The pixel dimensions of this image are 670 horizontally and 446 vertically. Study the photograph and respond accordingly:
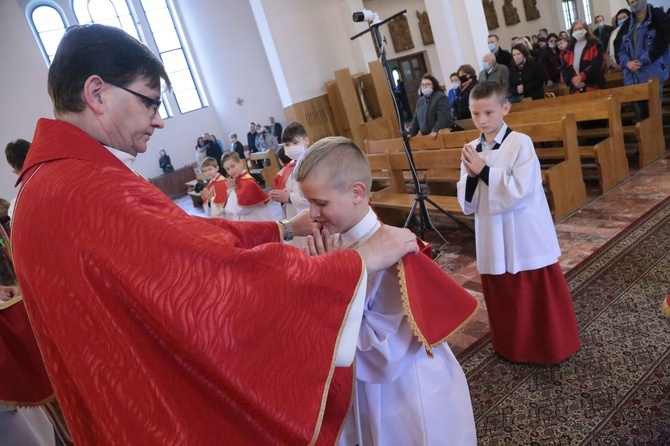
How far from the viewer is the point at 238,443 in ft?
3.80

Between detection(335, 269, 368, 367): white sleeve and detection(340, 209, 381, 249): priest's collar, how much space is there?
29 cm

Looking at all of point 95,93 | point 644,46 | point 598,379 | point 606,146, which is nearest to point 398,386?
point 95,93

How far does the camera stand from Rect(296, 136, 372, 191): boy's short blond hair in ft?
4.80

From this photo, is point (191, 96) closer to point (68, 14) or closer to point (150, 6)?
point (150, 6)

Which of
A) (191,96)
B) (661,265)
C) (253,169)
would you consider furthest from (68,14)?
(661,265)

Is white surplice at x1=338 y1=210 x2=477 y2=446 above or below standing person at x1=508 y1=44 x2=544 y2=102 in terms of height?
below

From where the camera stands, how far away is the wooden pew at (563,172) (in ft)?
14.5

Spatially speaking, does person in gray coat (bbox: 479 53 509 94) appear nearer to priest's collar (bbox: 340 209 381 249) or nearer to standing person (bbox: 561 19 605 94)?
standing person (bbox: 561 19 605 94)

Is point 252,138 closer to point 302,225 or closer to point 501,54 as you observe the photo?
point 501,54

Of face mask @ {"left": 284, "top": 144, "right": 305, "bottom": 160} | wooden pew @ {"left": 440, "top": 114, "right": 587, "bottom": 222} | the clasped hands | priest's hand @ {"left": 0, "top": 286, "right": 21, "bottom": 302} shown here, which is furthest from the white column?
priest's hand @ {"left": 0, "top": 286, "right": 21, "bottom": 302}

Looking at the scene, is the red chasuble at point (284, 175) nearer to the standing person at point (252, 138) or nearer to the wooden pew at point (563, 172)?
the wooden pew at point (563, 172)

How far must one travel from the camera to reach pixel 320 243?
4.93 ft

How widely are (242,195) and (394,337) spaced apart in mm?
3851

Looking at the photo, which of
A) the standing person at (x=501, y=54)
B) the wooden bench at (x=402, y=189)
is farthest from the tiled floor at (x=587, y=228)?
the standing person at (x=501, y=54)
